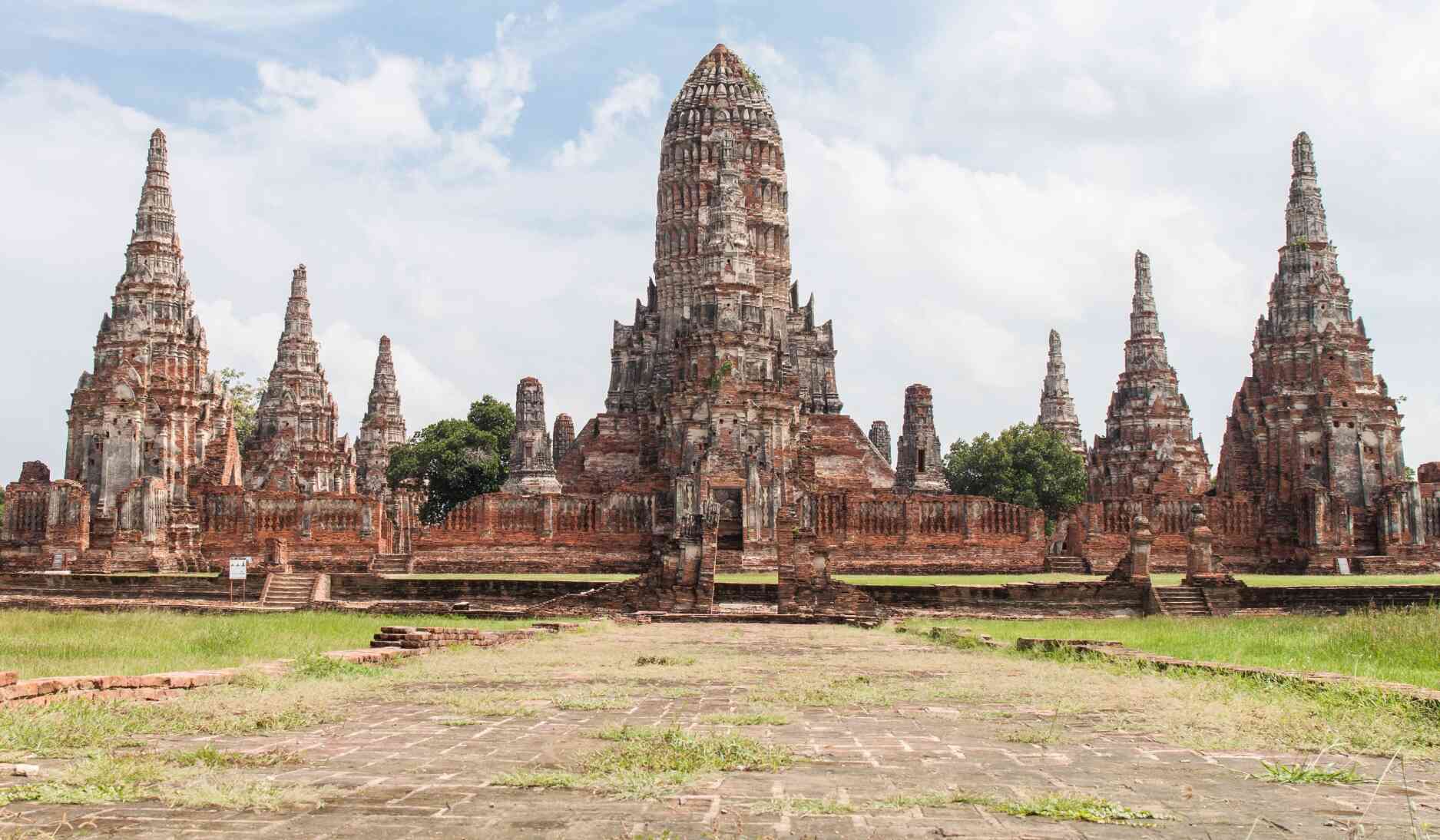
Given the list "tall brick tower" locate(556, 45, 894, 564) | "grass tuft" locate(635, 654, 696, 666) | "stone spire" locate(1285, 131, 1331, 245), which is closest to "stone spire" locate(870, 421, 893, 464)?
"tall brick tower" locate(556, 45, 894, 564)

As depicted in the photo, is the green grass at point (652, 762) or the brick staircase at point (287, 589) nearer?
the green grass at point (652, 762)

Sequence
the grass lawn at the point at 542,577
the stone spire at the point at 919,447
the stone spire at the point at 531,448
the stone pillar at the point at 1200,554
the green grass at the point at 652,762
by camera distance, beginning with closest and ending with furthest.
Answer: the green grass at the point at 652,762 < the stone pillar at the point at 1200,554 < the grass lawn at the point at 542,577 < the stone spire at the point at 531,448 < the stone spire at the point at 919,447

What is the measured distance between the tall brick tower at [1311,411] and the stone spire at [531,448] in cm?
→ 2429

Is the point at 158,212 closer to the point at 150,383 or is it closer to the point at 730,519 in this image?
the point at 150,383

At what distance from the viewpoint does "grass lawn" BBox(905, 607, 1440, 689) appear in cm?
1535

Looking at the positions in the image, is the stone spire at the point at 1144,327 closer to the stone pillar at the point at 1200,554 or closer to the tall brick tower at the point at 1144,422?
the tall brick tower at the point at 1144,422

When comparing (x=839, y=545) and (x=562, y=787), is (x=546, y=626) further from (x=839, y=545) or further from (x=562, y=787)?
(x=839, y=545)

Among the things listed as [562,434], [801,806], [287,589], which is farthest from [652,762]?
[562,434]

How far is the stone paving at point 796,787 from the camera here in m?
6.25

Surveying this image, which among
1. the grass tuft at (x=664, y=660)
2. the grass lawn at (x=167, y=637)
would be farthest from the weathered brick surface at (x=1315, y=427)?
→ the grass tuft at (x=664, y=660)

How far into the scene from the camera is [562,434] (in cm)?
6350

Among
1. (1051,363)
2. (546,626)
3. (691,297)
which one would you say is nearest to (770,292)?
(691,297)

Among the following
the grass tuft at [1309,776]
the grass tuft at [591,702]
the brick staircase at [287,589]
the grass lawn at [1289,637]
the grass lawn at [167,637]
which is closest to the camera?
the grass tuft at [1309,776]

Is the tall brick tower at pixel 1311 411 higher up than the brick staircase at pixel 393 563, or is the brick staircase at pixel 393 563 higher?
the tall brick tower at pixel 1311 411
